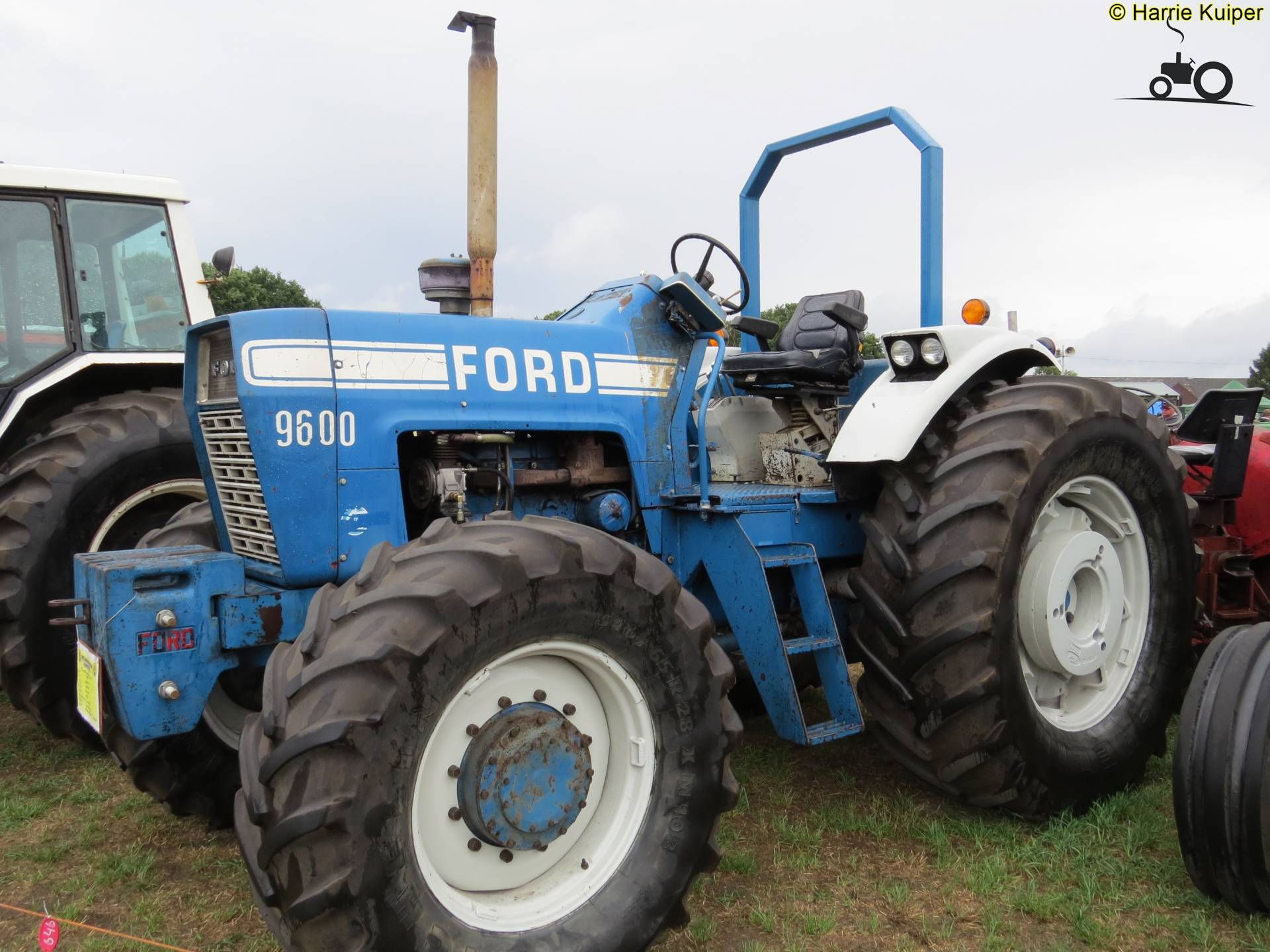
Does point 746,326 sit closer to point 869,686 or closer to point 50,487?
point 869,686

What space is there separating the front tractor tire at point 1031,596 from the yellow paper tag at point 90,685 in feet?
7.50

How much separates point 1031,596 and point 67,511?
384 centimetres

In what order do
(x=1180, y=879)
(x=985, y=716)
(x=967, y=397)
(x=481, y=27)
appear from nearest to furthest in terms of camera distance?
(x=1180, y=879) < (x=985, y=716) < (x=967, y=397) < (x=481, y=27)

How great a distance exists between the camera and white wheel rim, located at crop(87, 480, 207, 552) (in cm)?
446

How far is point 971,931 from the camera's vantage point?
111 inches

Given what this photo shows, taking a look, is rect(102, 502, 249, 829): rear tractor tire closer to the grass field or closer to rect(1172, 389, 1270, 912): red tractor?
the grass field

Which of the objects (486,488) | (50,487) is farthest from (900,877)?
(50,487)

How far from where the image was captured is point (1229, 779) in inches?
109

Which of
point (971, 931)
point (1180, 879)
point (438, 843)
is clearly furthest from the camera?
point (1180, 879)

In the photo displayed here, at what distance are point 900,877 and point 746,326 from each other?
1.95 metres

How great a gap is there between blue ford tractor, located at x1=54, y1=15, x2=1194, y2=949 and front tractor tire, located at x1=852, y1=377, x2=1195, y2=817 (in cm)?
1

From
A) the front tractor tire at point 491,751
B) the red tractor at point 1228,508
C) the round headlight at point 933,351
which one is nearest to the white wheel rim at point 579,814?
the front tractor tire at point 491,751

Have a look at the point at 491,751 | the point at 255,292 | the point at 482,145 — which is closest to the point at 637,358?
the point at 491,751

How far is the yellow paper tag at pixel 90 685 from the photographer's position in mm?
2676
